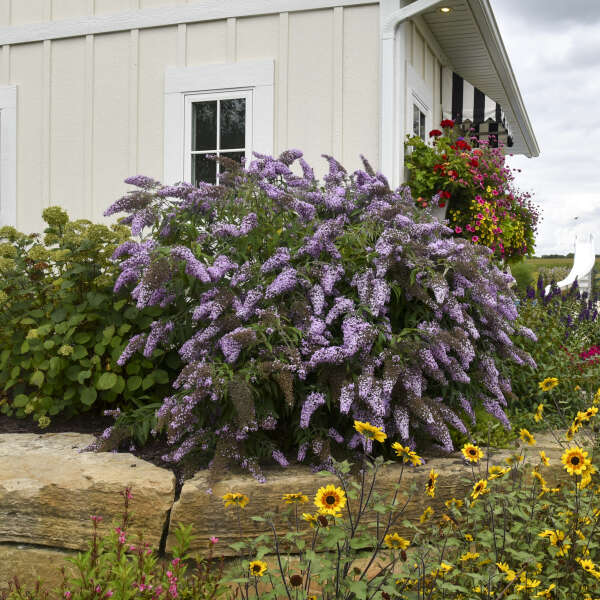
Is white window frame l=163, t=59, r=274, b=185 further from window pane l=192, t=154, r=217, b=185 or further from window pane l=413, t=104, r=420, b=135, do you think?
window pane l=413, t=104, r=420, b=135

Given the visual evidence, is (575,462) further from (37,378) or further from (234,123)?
(234,123)

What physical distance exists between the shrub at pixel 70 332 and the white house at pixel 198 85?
2.21m

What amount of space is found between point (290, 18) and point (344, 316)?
332 cm

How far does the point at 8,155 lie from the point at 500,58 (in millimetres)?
4883

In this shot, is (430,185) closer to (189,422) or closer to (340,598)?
(189,422)

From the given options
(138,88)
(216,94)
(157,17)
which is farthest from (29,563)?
(157,17)

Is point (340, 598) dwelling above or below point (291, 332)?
below

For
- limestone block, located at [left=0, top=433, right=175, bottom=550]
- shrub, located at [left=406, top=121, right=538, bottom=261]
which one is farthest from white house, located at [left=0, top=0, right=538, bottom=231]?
limestone block, located at [left=0, top=433, right=175, bottom=550]

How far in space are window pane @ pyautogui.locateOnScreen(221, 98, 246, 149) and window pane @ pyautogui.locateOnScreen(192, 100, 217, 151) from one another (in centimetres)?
9

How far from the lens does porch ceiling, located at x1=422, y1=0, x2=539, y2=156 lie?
220 inches

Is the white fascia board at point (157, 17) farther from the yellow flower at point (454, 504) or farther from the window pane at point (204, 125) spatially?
the yellow flower at point (454, 504)

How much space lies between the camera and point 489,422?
2.92 metres

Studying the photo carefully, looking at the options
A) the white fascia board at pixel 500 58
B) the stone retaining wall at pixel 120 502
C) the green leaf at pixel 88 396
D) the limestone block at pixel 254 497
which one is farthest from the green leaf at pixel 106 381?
the white fascia board at pixel 500 58

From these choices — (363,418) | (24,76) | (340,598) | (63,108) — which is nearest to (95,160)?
(63,108)
